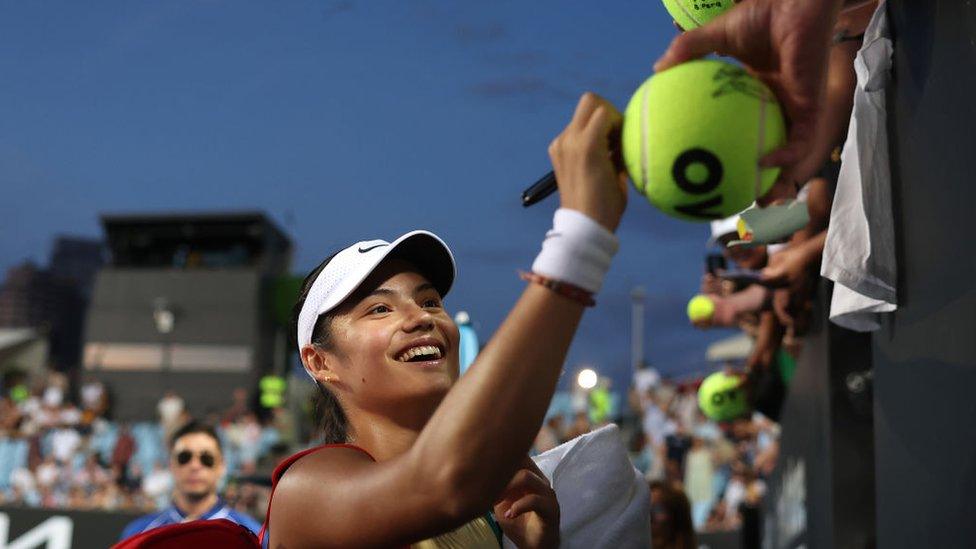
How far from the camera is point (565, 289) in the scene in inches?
55.2

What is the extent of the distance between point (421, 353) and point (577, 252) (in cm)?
73

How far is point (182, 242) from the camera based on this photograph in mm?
28938

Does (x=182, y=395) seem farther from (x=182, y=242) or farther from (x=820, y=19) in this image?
(x=820, y=19)

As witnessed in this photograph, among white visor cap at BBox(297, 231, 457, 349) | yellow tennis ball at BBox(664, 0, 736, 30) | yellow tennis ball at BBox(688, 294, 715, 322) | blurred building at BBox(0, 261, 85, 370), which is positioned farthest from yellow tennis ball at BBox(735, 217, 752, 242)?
blurred building at BBox(0, 261, 85, 370)

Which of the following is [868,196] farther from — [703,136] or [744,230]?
[703,136]

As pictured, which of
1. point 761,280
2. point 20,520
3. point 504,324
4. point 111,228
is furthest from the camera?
point 111,228

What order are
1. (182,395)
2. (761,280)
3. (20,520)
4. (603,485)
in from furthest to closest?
(182,395), (20,520), (761,280), (603,485)

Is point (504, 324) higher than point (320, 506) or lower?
higher

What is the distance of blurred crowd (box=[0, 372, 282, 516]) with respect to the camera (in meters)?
16.8

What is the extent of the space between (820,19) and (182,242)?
29011 millimetres

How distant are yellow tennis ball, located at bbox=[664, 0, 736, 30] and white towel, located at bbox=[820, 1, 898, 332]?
12.5 inches

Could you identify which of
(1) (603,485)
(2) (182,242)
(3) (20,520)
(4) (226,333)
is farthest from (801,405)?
(2) (182,242)

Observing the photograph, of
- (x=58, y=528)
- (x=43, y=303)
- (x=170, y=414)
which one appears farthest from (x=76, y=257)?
(x=58, y=528)

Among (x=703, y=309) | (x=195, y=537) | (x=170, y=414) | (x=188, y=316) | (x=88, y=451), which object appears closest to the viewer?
(x=195, y=537)
